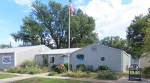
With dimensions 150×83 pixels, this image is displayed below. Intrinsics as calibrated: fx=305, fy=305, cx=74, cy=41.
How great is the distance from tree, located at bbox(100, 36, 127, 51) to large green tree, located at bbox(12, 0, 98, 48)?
745cm

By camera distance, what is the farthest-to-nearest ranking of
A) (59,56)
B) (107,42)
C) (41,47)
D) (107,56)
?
1. (107,42)
2. (41,47)
3. (59,56)
4. (107,56)

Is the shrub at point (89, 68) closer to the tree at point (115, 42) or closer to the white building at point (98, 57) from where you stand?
the white building at point (98, 57)

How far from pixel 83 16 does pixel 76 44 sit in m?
6.90

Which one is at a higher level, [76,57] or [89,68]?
[76,57]

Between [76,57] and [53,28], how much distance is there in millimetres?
29842

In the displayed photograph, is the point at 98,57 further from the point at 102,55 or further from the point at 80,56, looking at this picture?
the point at 80,56

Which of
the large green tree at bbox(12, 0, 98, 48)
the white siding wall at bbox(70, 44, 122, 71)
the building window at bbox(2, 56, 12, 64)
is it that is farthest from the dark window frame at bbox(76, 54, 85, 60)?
the large green tree at bbox(12, 0, 98, 48)

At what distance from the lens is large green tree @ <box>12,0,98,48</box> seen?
69.3 meters

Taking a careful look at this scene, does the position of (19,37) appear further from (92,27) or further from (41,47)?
(41,47)

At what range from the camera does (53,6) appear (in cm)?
7056

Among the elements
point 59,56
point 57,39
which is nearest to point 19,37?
point 57,39

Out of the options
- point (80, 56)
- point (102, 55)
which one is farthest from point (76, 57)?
point (102, 55)

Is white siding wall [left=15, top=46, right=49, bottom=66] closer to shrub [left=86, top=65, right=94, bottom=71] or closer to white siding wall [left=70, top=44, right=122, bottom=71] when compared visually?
white siding wall [left=70, top=44, right=122, bottom=71]

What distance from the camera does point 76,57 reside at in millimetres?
41375
